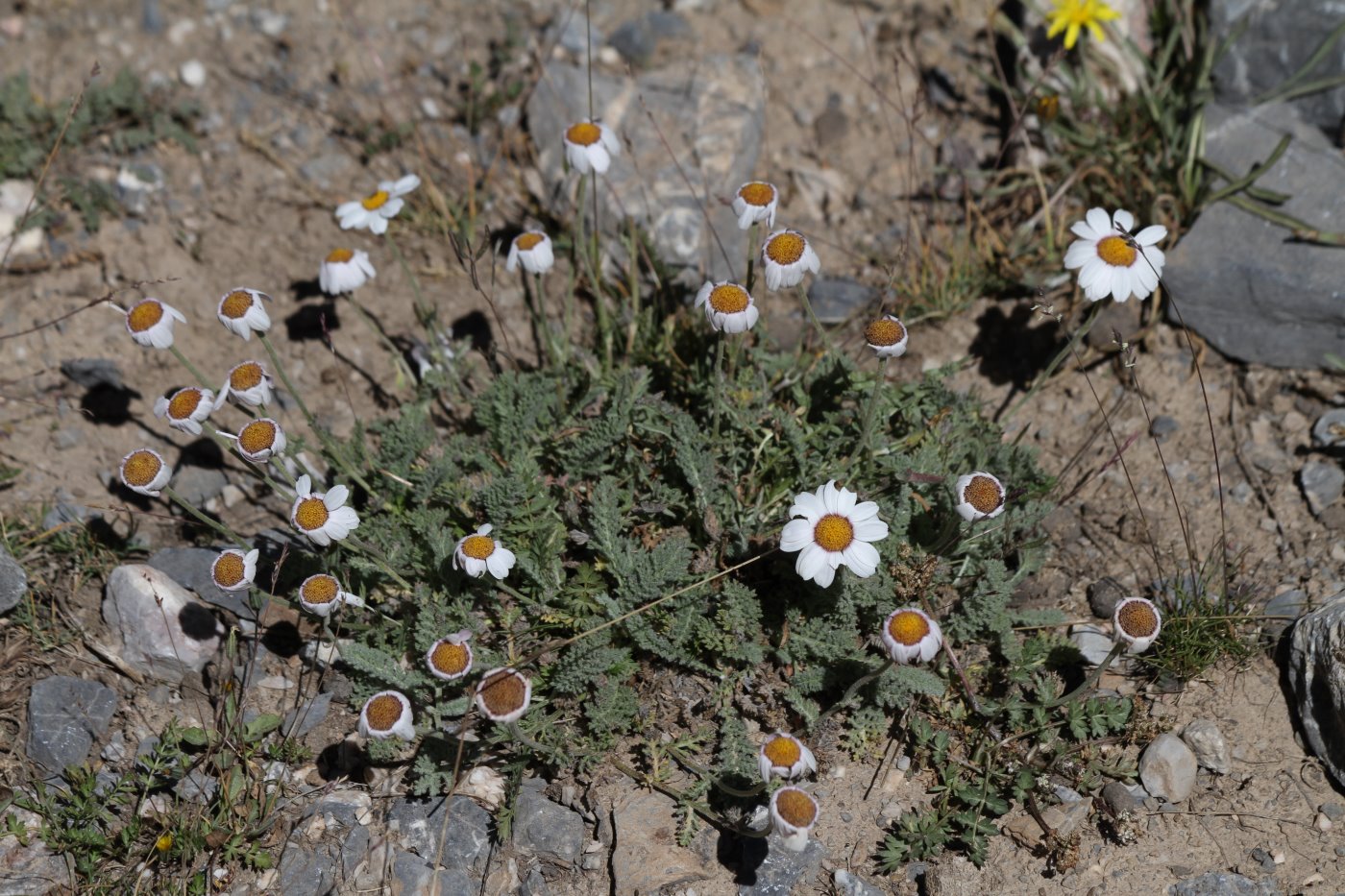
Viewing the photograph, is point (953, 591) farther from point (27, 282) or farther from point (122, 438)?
point (27, 282)

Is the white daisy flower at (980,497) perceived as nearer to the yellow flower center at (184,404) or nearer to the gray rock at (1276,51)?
the yellow flower center at (184,404)

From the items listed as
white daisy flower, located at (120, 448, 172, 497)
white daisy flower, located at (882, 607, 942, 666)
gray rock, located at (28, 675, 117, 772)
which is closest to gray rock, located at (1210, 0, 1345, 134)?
white daisy flower, located at (882, 607, 942, 666)

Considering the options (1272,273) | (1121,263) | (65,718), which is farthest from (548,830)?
(1272,273)

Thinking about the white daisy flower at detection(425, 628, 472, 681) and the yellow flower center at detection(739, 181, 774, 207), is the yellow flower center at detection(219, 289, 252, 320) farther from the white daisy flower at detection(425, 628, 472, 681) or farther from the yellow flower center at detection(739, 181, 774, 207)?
the yellow flower center at detection(739, 181, 774, 207)

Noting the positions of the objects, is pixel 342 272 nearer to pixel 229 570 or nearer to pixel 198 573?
pixel 198 573

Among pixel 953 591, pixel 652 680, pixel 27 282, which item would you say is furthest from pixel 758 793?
pixel 27 282
